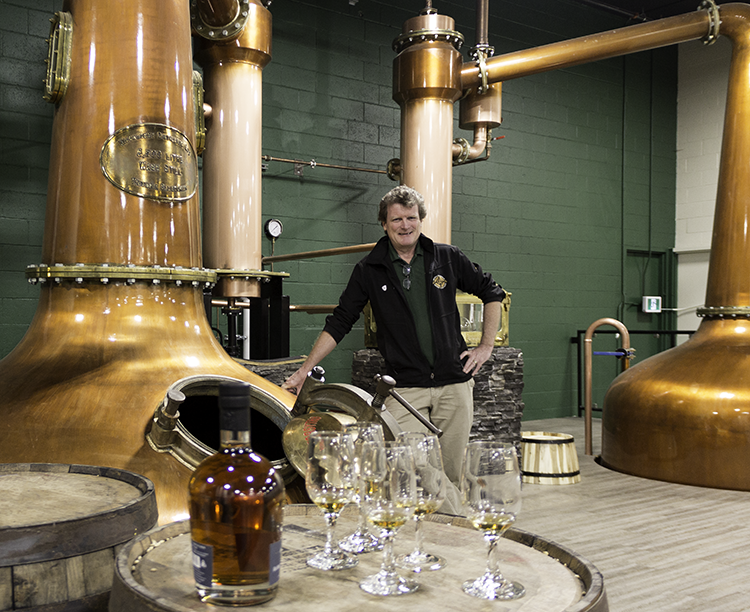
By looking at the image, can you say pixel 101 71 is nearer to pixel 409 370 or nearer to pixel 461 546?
pixel 409 370

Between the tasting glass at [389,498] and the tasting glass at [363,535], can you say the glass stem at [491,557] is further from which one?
the tasting glass at [363,535]

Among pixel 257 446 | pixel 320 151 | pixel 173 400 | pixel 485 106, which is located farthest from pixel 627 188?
pixel 173 400

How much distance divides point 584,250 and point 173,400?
6.41 metres

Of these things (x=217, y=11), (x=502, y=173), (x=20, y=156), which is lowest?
(x=20, y=156)

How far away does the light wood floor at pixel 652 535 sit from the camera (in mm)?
2613

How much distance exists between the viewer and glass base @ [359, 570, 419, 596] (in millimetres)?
993

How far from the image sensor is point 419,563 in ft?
3.60

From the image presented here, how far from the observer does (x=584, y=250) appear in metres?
7.64

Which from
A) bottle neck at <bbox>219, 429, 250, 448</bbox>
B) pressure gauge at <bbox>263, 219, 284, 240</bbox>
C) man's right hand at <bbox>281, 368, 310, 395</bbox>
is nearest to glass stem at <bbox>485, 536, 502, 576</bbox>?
bottle neck at <bbox>219, 429, 250, 448</bbox>

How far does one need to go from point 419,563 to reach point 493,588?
0.14 m

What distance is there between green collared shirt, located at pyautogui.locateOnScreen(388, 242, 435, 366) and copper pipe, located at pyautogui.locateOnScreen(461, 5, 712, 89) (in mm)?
2531

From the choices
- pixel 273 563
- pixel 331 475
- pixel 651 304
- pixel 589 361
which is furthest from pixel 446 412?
pixel 651 304

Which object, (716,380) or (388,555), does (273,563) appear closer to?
(388,555)

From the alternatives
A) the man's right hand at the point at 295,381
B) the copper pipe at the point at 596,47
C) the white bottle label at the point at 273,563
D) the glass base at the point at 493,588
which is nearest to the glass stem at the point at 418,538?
the glass base at the point at 493,588
